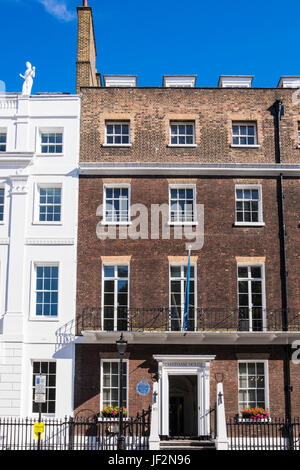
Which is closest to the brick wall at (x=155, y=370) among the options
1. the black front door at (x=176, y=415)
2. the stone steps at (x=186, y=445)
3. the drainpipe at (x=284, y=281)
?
the drainpipe at (x=284, y=281)

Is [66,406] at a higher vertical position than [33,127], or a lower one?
lower

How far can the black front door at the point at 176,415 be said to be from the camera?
29.5m

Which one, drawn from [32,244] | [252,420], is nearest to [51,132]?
[32,244]

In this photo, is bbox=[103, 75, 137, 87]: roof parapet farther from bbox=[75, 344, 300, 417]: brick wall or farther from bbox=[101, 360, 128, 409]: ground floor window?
bbox=[101, 360, 128, 409]: ground floor window

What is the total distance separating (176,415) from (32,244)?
31.4 ft

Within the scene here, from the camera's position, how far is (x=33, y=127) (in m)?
29.0

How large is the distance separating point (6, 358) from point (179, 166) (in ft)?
33.2

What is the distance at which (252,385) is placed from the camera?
26.8 meters

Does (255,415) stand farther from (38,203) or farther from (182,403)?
(38,203)

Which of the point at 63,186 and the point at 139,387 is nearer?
the point at 139,387

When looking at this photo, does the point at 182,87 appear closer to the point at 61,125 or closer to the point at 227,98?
the point at 227,98

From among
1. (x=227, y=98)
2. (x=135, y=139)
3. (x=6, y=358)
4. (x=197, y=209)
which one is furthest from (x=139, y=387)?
(x=227, y=98)

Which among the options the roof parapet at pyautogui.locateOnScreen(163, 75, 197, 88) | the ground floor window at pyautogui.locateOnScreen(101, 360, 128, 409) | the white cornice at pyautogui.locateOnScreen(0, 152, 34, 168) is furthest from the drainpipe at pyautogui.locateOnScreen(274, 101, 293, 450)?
the white cornice at pyautogui.locateOnScreen(0, 152, 34, 168)

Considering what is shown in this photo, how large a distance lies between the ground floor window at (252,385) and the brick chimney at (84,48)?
44.1 feet
